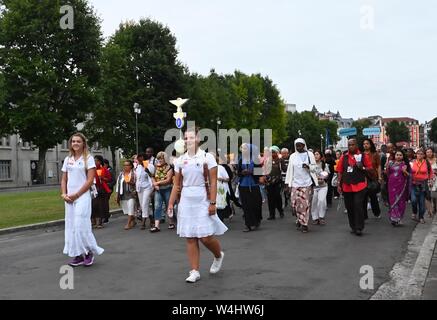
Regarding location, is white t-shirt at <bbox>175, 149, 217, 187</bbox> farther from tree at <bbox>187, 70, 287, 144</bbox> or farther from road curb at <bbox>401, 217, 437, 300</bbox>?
tree at <bbox>187, 70, 287, 144</bbox>

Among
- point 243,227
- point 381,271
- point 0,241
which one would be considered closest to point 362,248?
point 381,271

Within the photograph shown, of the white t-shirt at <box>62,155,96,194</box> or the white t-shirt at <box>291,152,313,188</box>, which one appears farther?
the white t-shirt at <box>291,152,313,188</box>

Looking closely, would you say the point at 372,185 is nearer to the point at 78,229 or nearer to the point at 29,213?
the point at 78,229

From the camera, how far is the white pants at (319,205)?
12516 mm

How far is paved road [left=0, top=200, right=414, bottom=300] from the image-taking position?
6082mm

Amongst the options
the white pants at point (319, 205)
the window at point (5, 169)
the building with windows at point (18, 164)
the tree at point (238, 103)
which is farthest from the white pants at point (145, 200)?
the tree at point (238, 103)

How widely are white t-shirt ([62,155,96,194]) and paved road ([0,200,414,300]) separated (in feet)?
3.96

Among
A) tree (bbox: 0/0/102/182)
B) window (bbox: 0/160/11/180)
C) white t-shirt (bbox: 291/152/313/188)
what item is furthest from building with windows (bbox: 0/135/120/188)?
white t-shirt (bbox: 291/152/313/188)

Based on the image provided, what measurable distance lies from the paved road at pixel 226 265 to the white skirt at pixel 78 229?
337mm

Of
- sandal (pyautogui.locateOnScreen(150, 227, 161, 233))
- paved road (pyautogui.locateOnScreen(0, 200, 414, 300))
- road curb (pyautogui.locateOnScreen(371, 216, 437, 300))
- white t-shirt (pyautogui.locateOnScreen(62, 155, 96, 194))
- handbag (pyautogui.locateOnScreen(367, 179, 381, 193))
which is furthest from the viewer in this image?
sandal (pyautogui.locateOnScreen(150, 227, 161, 233))

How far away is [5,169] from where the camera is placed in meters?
50.2

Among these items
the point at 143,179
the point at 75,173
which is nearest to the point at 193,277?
the point at 75,173

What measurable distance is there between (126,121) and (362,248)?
38497mm

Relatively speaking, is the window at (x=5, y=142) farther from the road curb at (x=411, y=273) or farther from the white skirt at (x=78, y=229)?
the road curb at (x=411, y=273)
